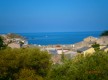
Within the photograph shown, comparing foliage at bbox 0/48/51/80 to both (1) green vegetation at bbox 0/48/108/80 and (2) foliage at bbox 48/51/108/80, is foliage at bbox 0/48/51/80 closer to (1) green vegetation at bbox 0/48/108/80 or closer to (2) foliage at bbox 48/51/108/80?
(1) green vegetation at bbox 0/48/108/80

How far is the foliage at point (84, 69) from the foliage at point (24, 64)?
8421mm

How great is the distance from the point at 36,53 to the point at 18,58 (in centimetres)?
200

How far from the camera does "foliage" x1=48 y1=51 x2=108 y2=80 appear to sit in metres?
17.2

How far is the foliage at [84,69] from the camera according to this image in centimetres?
1725

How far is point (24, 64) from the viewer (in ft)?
96.9

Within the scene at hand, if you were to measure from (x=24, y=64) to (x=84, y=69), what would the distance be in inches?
488

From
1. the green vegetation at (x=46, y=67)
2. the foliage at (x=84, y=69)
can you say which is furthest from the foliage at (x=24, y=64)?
the foliage at (x=84, y=69)

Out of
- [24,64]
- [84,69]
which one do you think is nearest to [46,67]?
[24,64]

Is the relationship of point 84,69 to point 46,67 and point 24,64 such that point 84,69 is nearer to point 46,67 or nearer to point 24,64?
point 24,64

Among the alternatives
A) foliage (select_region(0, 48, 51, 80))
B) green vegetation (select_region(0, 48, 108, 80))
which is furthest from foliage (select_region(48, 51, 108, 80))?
foliage (select_region(0, 48, 51, 80))

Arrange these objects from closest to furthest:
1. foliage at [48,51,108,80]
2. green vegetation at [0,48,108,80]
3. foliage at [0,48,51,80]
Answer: foliage at [48,51,108,80] → green vegetation at [0,48,108,80] → foliage at [0,48,51,80]

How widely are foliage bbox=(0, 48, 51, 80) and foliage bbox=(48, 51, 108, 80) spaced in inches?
332

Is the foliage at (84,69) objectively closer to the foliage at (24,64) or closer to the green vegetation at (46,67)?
the green vegetation at (46,67)

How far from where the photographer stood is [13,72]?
29141 millimetres
